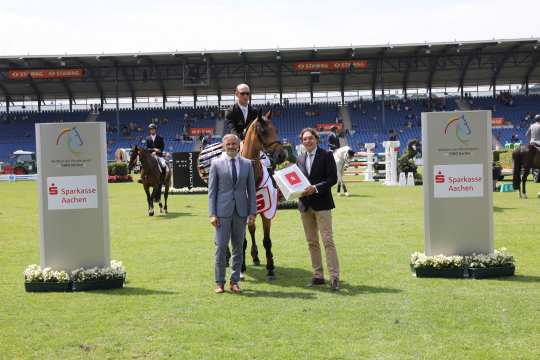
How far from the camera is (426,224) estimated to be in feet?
28.2

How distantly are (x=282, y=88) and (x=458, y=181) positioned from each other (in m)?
53.4

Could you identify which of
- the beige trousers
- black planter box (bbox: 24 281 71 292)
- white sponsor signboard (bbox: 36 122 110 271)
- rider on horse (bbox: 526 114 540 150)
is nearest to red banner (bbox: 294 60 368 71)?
rider on horse (bbox: 526 114 540 150)

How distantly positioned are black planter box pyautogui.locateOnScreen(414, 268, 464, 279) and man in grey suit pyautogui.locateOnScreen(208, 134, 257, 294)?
251 cm

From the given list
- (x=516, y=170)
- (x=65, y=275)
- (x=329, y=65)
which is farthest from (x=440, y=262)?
(x=329, y=65)

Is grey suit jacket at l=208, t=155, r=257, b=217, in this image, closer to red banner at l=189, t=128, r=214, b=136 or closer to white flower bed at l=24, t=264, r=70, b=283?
white flower bed at l=24, t=264, r=70, b=283

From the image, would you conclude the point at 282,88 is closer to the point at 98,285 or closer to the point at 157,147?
the point at 157,147

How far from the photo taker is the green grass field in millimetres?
5449

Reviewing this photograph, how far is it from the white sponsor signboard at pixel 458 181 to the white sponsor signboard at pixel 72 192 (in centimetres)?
456

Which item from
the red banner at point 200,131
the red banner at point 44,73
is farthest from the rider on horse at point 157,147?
the red banner at point 200,131

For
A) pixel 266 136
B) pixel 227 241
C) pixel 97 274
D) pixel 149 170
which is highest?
pixel 266 136

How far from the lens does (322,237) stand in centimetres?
792

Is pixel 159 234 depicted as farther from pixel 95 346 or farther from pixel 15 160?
pixel 15 160

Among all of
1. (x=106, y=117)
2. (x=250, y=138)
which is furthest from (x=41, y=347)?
(x=106, y=117)

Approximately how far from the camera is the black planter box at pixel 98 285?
26.0ft
